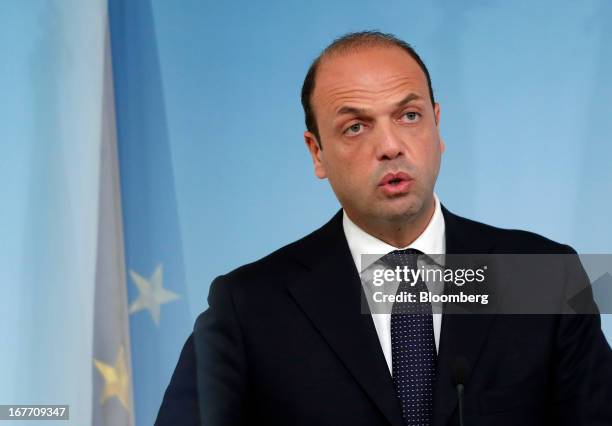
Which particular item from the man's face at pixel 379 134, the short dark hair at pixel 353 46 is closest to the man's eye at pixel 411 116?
the man's face at pixel 379 134

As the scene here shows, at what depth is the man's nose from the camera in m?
1.74

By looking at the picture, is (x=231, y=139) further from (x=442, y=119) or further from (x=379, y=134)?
(x=379, y=134)

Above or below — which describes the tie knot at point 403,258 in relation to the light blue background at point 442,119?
below

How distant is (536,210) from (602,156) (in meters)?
0.22

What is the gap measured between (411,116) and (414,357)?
0.48 m

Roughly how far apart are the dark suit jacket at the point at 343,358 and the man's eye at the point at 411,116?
228 mm

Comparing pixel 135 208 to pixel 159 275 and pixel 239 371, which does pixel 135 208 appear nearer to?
pixel 159 275

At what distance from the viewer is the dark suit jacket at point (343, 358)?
166cm

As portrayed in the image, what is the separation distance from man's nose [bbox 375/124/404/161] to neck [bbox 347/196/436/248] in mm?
139

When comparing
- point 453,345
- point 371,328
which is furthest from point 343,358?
point 453,345

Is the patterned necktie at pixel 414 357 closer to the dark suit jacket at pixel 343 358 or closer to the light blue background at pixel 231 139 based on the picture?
the dark suit jacket at pixel 343 358

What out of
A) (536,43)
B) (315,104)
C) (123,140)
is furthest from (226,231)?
(536,43)

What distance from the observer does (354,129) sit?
6.07 feet

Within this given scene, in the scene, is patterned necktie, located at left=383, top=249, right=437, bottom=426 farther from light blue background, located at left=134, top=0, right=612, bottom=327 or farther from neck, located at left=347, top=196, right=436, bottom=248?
light blue background, located at left=134, top=0, right=612, bottom=327
